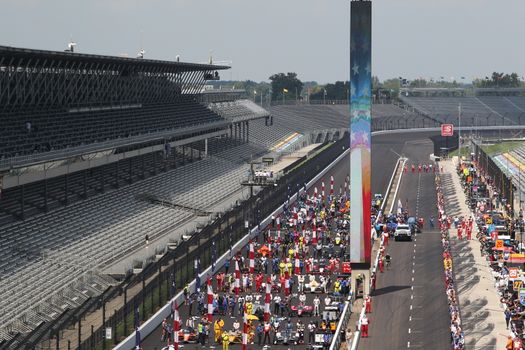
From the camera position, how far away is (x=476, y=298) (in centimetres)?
5678

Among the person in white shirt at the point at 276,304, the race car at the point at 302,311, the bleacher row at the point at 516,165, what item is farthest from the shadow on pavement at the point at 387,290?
the bleacher row at the point at 516,165

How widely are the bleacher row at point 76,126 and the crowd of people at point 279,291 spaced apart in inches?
470

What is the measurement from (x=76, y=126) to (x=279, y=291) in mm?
20778

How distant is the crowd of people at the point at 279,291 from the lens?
48969mm

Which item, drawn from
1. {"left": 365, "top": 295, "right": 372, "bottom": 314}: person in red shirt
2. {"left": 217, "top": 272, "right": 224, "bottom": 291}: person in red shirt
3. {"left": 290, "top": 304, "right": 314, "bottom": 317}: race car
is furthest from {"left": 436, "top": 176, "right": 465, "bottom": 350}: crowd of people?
{"left": 217, "top": 272, "right": 224, "bottom": 291}: person in red shirt

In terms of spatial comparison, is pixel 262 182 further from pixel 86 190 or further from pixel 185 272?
pixel 185 272

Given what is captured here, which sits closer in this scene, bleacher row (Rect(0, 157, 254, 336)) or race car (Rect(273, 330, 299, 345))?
race car (Rect(273, 330, 299, 345))

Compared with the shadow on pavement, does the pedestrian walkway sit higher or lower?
higher

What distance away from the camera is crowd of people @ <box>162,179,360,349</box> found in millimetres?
48969

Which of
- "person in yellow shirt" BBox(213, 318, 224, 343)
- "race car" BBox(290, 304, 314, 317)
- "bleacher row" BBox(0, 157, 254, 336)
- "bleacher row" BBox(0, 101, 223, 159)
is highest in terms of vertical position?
"bleacher row" BBox(0, 101, 223, 159)

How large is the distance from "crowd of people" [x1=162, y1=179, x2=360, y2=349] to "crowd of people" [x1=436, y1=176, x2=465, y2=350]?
504 centimetres

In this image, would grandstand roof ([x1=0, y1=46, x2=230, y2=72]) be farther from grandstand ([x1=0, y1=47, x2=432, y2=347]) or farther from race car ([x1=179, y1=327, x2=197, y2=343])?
race car ([x1=179, y1=327, x2=197, y2=343])

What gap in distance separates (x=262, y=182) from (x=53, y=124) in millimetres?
28934

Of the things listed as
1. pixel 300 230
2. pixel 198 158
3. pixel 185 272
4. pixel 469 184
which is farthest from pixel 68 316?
pixel 469 184
